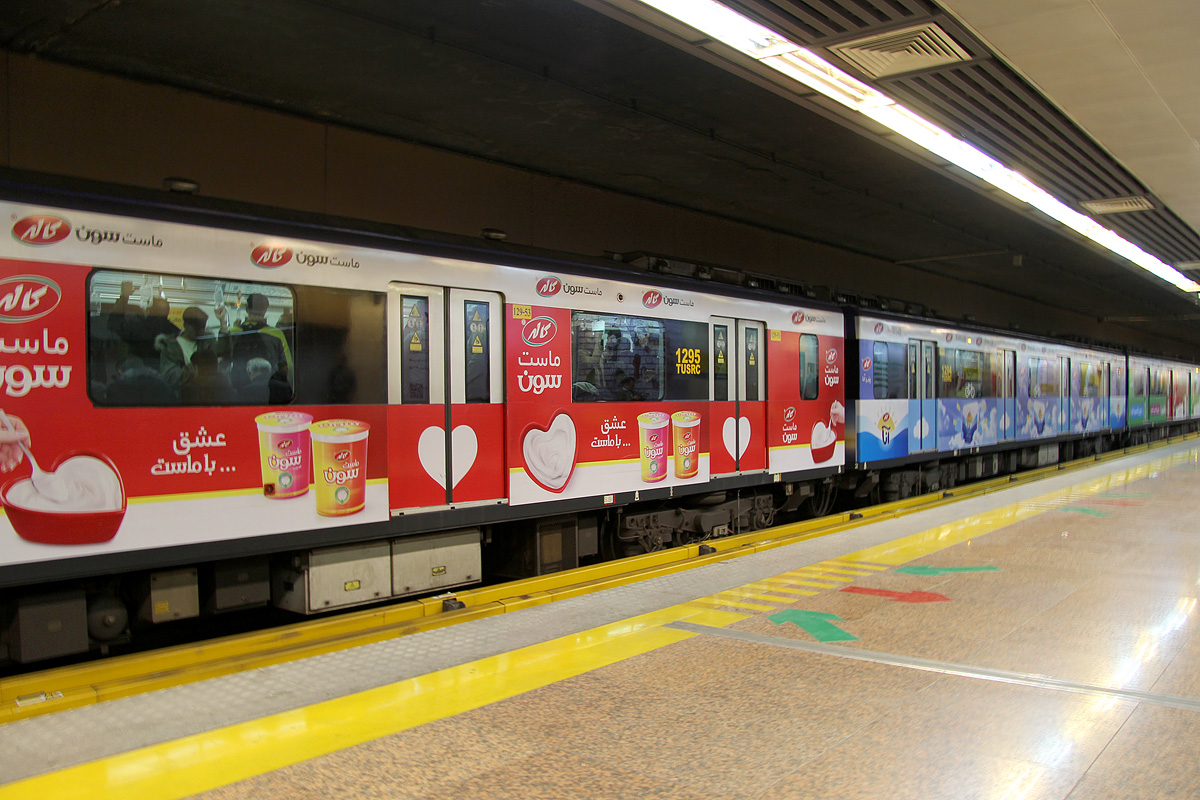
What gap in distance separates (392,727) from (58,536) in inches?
91.9

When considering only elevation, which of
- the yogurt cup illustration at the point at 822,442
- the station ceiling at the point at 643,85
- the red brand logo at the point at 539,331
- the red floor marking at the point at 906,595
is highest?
the station ceiling at the point at 643,85

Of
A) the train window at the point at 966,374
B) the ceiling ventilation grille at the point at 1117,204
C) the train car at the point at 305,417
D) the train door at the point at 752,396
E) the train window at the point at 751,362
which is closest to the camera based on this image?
the train car at the point at 305,417

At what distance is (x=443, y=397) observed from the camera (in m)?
6.77

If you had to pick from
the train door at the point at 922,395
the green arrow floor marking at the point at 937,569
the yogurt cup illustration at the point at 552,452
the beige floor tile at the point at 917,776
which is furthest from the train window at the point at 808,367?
the beige floor tile at the point at 917,776

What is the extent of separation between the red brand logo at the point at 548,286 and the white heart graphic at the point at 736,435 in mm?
2957

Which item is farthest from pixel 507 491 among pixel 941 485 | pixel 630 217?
pixel 941 485

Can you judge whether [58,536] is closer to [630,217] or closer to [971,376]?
[630,217]

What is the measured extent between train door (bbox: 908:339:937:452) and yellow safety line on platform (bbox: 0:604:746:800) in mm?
9853

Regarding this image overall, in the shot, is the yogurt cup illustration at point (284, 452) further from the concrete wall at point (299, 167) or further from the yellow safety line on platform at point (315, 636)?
the concrete wall at point (299, 167)

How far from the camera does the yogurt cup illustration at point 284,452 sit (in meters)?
5.62

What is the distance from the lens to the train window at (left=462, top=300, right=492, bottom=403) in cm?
696

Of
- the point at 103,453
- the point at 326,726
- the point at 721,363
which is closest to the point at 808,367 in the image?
the point at 721,363

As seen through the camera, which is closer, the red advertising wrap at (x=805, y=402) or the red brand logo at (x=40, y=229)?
the red brand logo at (x=40, y=229)

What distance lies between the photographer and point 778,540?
8.89 meters
